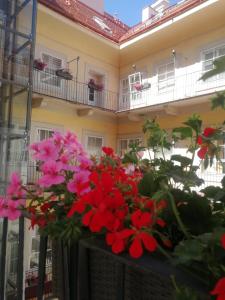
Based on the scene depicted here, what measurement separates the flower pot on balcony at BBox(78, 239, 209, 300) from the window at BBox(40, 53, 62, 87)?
6616 mm

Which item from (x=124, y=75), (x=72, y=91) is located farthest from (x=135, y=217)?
(x=124, y=75)

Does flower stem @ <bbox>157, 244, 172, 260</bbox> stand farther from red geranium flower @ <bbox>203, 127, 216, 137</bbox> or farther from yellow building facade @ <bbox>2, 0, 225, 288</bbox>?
yellow building facade @ <bbox>2, 0, 225, 288</bbox>

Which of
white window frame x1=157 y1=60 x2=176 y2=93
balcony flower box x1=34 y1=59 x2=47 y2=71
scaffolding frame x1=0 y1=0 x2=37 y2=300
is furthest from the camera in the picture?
white window frame x1=157 y1=60 x2=176 y2=93

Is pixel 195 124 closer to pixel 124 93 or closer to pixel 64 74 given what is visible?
pixel 64 74

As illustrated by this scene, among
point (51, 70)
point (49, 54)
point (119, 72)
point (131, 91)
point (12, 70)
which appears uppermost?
point (119, 72)

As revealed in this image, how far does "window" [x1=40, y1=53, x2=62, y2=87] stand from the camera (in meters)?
6.89

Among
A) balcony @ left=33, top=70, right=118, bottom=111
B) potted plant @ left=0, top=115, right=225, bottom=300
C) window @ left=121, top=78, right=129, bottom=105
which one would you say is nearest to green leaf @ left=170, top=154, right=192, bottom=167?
potted plant @ left=0, top=115, right=225, bottom=300

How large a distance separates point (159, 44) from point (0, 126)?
5212 millimetres

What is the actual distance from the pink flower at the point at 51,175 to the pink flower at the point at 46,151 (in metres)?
0.03

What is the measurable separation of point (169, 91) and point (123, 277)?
7101 millimetres

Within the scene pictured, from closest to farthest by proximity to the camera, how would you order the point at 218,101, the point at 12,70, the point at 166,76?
the point at 218,101, the point at 12,70, the point at 166,76

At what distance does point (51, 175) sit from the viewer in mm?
600

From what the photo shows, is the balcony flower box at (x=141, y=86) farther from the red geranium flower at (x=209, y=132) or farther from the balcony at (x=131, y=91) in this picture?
the red geranium flower at (x=209, y=132)

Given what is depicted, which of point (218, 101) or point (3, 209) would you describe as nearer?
point (218, 101)
